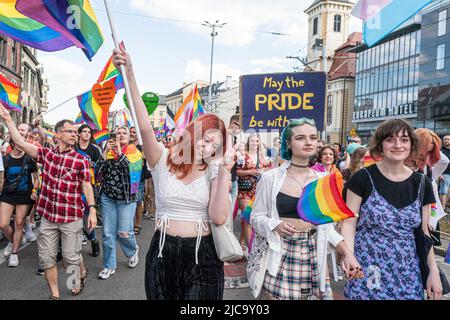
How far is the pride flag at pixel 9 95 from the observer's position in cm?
634

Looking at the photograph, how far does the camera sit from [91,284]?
4730mm

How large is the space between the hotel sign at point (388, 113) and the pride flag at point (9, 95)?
41.6 m

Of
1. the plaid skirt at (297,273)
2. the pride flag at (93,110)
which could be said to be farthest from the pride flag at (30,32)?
the pride flag at (93,110)

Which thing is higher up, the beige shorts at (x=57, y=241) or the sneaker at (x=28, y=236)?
the beige shorts at (x=57, y=241)

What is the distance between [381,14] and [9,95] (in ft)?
17.9

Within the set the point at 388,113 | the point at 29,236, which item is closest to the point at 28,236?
the point at 29,236

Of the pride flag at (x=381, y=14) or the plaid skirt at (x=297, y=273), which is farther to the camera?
the pride flag at (x=381, y=14)

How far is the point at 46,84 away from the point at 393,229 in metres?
100

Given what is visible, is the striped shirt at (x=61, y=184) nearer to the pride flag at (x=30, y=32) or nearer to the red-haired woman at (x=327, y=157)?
the pride flag at (x=30, y=32)

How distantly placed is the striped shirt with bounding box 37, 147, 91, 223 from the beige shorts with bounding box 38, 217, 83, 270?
0.24 ft

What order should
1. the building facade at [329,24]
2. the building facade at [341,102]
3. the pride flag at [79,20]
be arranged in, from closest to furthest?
the pride flag at [79,20] < the building facade at [341,102] < the building facade at [329,24]
